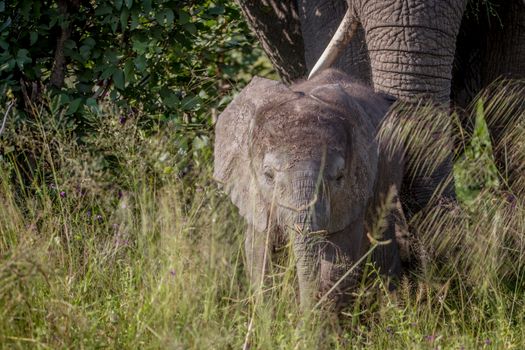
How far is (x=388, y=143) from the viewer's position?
492 cm

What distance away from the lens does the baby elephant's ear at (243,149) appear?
4.49 m

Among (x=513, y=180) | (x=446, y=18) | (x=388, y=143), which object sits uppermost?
(x=446, y=18)

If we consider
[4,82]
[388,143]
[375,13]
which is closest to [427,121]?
[388,143]

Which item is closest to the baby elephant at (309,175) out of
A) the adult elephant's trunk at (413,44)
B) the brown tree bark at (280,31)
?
the adult elephant's trunk at (413,44)

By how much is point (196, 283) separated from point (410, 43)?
1575 millimetres

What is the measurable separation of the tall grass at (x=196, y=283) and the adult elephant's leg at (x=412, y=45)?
1.56ft

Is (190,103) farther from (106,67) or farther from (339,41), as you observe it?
(339,41)

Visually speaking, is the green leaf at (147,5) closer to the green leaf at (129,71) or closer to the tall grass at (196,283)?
the green leaf at (129,71)

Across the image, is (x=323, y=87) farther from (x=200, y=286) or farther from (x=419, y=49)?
(x=200, y=286)

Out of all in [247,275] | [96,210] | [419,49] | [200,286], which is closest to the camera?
[200,286]

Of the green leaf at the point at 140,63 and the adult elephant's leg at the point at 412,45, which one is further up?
the adult elephant's leg at the point at 412,45

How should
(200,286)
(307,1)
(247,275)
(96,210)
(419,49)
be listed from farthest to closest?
(307,1) → (96,210) → (419,49) → (247,275) → (200,286)

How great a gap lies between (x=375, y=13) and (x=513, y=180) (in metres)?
1.06

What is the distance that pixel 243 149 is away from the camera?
4699 mm
